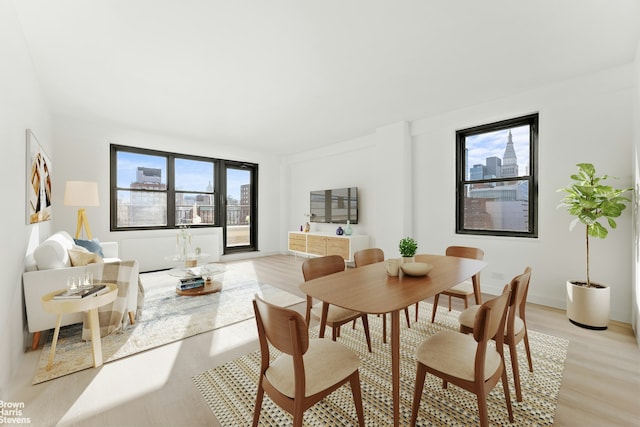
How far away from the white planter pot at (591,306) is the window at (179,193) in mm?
6129

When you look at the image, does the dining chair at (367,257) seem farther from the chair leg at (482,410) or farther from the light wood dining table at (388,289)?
the chair leg at (482,410)

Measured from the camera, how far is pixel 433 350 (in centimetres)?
150

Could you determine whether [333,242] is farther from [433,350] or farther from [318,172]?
[433,350]

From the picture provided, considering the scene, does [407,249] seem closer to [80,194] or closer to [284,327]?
[284,327]

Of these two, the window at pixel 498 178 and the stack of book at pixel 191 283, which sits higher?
the window at pixel 498 178

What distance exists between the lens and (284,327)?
1123 mm

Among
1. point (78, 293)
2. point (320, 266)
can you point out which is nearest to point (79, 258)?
point (78, 293)

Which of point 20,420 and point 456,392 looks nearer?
point 20,420

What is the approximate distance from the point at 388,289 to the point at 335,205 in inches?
178

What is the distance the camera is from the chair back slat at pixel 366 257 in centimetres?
259

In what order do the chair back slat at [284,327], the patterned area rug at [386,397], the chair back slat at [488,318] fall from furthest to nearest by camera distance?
the patterned area rug at [386,397], the chair back slat at [488,318], the chair back slat at [284,327]

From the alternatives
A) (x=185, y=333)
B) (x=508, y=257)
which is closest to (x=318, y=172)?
(x=508, y=257)

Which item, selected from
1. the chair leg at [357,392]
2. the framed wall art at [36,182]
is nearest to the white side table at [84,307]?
the framed wall art at [36,182]

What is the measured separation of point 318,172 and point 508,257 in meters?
4.32
